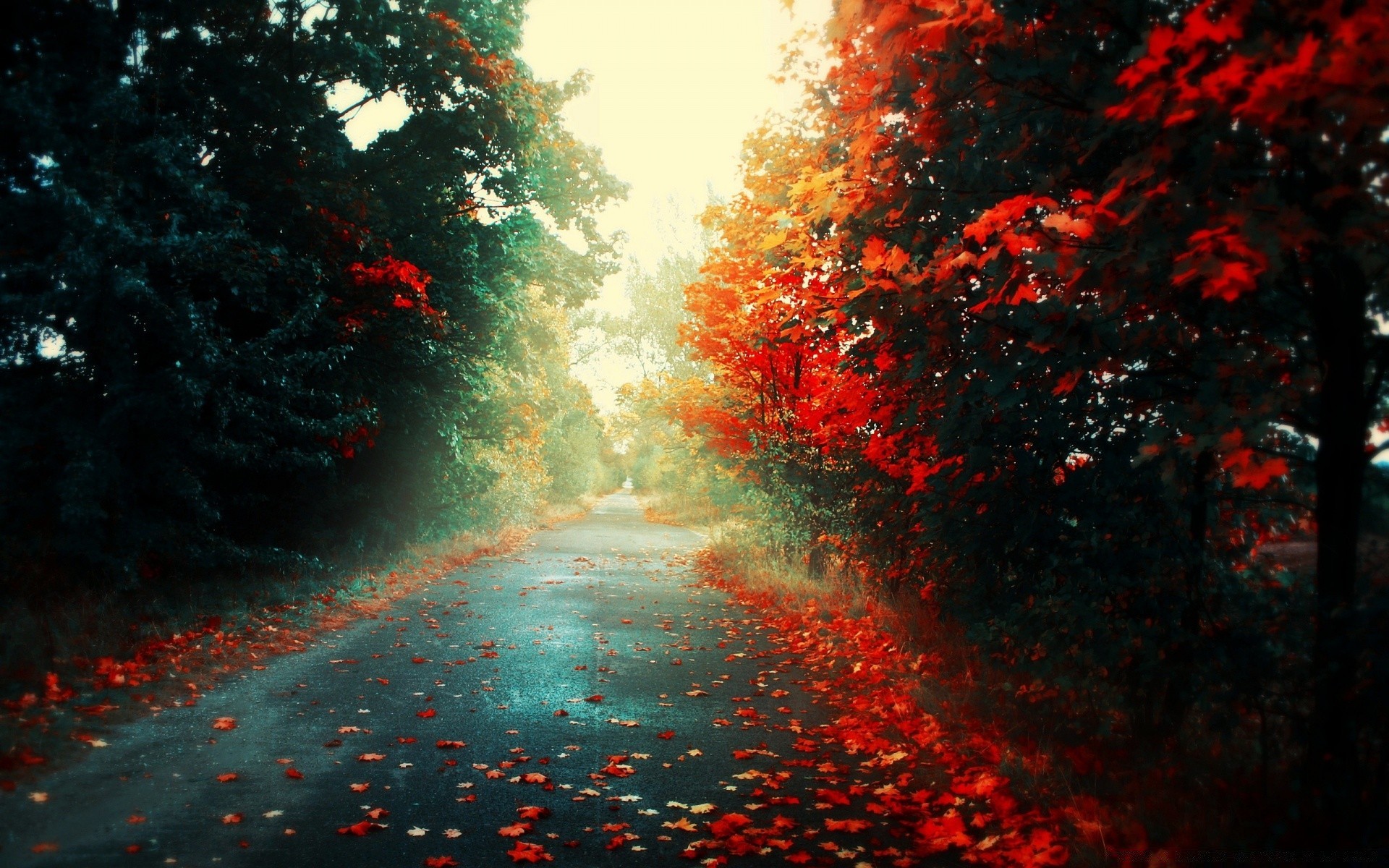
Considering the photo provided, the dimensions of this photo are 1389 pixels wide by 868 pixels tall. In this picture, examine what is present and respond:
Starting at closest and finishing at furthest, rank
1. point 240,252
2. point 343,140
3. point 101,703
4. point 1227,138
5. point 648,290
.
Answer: point 1227,138, point 101,703, point 240,252, point 343,140, point 648,290

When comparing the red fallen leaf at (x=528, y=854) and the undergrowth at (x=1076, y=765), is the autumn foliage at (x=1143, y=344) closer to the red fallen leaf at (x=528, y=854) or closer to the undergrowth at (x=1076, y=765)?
the undergrowth at (x=1076, y=765)

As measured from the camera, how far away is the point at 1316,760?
3770 mm

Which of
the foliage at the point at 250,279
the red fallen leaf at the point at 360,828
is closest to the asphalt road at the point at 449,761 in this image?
the red fallen leaf at the point at 360,828

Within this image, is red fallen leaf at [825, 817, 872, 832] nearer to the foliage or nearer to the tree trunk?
the tree trunk

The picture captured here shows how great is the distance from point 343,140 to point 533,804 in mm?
11266

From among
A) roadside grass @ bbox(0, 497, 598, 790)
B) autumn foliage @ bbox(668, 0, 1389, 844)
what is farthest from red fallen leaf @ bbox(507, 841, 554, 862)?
autumn foliage @ bbox(668, 0, 1389, 844)

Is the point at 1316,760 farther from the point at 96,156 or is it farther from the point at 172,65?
the point at 172,65

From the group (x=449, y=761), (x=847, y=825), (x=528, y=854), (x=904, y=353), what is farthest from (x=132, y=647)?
(x=904, y=353)

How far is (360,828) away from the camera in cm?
425

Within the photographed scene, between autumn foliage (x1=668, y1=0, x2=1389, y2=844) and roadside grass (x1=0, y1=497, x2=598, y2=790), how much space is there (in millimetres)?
5892

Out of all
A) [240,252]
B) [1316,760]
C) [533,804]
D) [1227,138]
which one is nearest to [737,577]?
[240,252]

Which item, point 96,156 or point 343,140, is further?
point 343,140

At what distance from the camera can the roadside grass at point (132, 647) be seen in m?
5.48

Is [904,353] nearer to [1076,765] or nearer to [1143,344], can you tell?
[1143,344]
